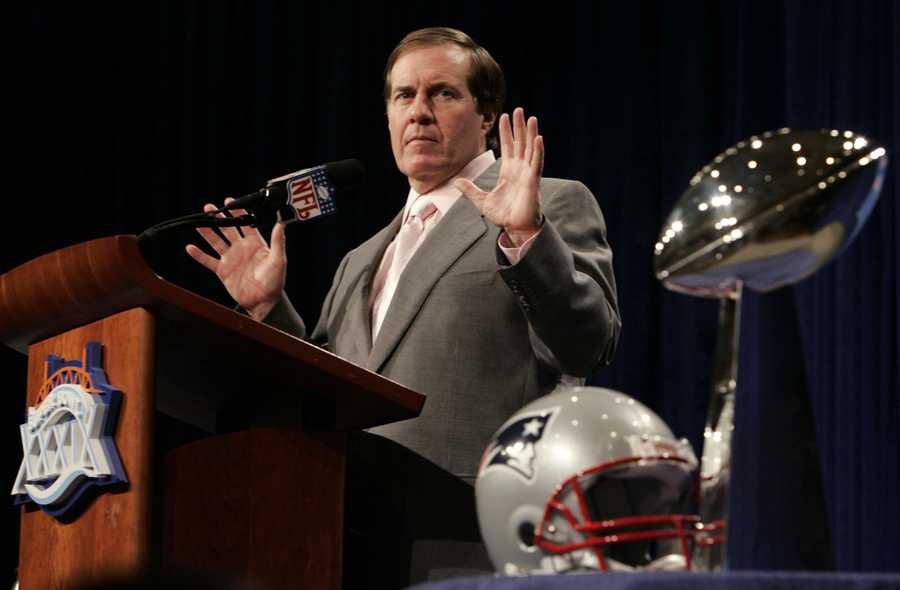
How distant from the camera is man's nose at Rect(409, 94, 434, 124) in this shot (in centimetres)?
265

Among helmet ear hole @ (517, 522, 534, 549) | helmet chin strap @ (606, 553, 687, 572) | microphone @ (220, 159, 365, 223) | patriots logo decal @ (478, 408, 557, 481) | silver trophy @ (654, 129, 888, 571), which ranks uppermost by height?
microphone @ (220, 159, 365, 223)

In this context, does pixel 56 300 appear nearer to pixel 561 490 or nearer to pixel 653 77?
pixel 561 490

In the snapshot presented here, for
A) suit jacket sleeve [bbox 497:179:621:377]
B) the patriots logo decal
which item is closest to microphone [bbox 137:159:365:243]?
suit jacket sleeve [bbox 497:179:621:377]

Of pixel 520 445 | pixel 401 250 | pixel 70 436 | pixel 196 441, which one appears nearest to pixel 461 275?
pixel 401 250

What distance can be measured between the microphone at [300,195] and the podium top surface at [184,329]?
0.39m

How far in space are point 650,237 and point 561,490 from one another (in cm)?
312

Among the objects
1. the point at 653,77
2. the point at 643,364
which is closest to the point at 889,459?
the point at 643,364

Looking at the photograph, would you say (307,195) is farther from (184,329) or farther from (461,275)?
(184,329)

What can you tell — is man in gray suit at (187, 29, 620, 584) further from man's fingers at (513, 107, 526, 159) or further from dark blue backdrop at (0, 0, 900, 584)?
dark blue backdrop at (0, 0, 900, 584)

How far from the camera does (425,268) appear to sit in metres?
2.38

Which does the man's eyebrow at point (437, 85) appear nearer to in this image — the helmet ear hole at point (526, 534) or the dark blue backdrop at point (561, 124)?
the dark blue backdrop at point (561, 124)

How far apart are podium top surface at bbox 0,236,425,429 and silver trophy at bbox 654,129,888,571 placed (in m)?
0.71

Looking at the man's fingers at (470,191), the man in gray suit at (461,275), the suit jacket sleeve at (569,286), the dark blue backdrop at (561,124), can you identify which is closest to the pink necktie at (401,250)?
the man in gray suit at (461,275)

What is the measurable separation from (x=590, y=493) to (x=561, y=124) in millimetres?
3436
